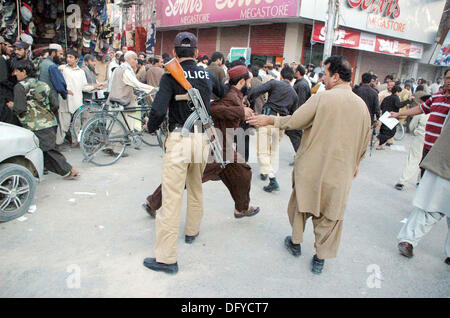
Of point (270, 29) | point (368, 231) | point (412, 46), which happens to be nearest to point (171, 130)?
point (368, 231)

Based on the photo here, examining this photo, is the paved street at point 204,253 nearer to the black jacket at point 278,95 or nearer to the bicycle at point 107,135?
the bicycle at point 107,135

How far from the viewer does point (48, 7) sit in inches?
357

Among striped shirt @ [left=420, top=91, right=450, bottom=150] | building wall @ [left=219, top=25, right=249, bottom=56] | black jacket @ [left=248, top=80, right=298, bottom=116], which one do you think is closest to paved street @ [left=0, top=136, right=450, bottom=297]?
striped shirt @ [left=420, top=91, right=450, bottom=150]

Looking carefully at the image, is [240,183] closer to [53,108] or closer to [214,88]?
[214,88]

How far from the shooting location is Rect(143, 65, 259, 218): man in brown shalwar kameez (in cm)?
346

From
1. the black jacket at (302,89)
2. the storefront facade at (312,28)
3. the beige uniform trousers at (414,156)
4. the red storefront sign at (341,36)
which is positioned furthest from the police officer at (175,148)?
the red storefront sign at (341,36)

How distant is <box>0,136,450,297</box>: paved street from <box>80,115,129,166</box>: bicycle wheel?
2.82 feet

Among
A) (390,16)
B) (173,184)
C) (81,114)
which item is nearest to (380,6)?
(390,16)

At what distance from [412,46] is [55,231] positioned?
20890 millimetres

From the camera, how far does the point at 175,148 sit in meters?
2.66

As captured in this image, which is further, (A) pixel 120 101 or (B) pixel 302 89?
(B) pixel 302 89

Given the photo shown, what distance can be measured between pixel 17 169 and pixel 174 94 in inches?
77.4

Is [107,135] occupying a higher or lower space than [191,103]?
lower

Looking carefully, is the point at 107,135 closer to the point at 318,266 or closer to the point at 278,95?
the point at 278,95
